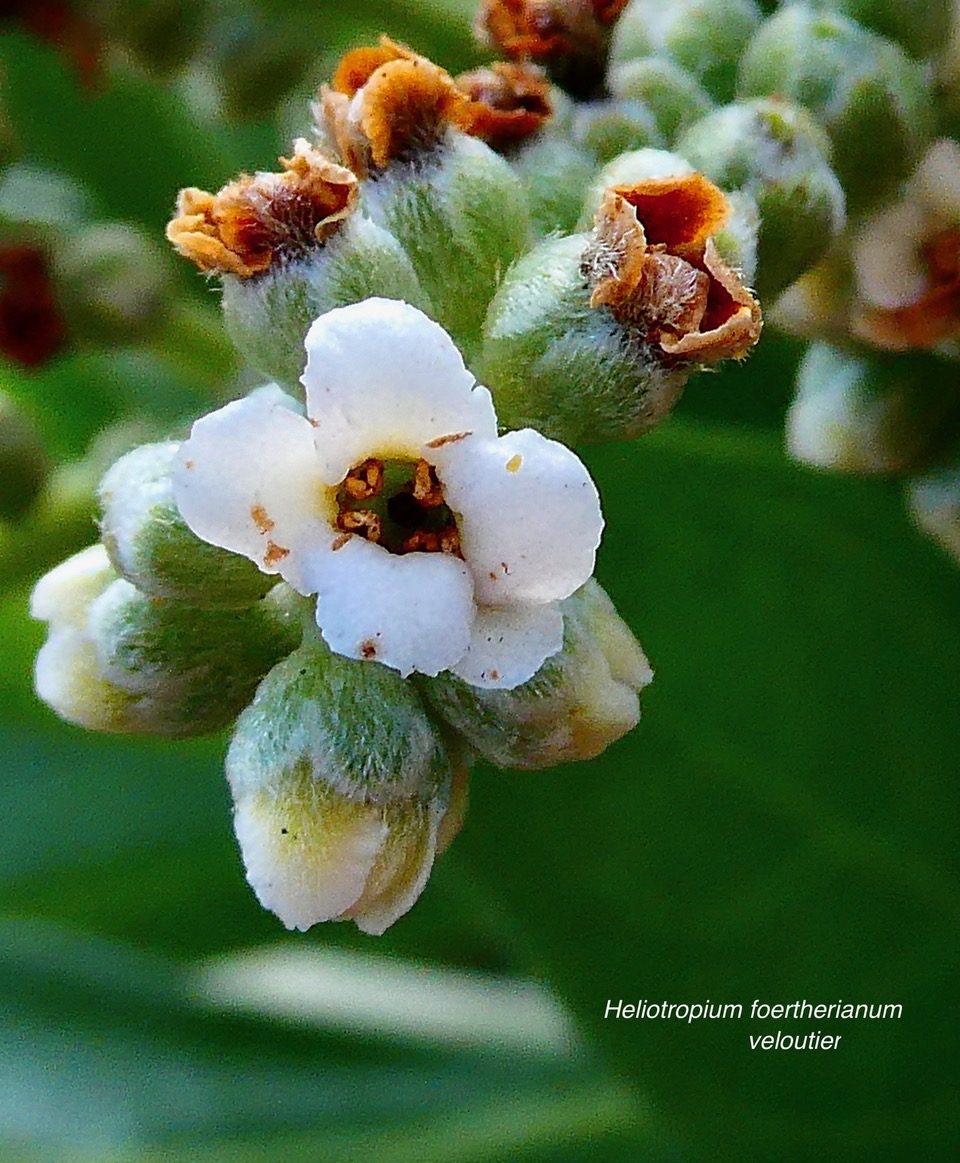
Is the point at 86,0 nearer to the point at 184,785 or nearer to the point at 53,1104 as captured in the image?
the point at 184,785

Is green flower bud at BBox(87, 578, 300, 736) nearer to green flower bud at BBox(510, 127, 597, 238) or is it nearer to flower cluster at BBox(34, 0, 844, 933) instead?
flower cluster at BBox(34, 0, 844, 933)

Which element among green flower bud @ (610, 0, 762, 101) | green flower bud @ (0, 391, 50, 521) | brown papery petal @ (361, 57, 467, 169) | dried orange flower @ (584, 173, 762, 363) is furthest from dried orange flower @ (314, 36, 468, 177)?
green flower bud @ (0, 391, 50, 521)

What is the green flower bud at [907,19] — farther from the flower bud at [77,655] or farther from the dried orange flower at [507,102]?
the flower bud at [77,655]

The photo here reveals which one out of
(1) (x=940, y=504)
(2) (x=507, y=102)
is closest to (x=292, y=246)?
(2) (x=507, y=102)

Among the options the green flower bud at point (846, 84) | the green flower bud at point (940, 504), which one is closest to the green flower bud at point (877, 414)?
the green flower bud at point (940, 504)

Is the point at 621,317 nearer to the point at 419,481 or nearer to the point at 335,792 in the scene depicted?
the point at 419,481

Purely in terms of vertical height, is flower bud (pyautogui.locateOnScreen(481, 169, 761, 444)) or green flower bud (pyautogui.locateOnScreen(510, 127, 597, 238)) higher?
flower bud (pyautogui.locateOnScreen(481, 169, 761, 444))
